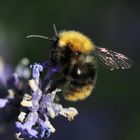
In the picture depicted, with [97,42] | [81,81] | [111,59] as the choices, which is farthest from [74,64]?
[97,42]

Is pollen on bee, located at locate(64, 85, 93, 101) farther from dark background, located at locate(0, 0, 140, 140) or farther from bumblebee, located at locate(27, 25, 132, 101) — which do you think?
dark background, located at locate(0, 0, 140, 140)

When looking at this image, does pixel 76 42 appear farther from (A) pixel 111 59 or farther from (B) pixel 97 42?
(B) pixel 97 42

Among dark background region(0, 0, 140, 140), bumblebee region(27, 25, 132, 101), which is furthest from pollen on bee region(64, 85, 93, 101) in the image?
dark background region(0, 0, 140, 140)

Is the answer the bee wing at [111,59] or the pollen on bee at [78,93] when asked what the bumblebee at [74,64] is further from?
the bee wing at [111,59]

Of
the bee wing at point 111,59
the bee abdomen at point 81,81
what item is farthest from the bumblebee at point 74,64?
the bee wing at point 111,59

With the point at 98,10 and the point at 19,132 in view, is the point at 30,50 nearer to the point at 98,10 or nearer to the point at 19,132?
the point at 98,10
